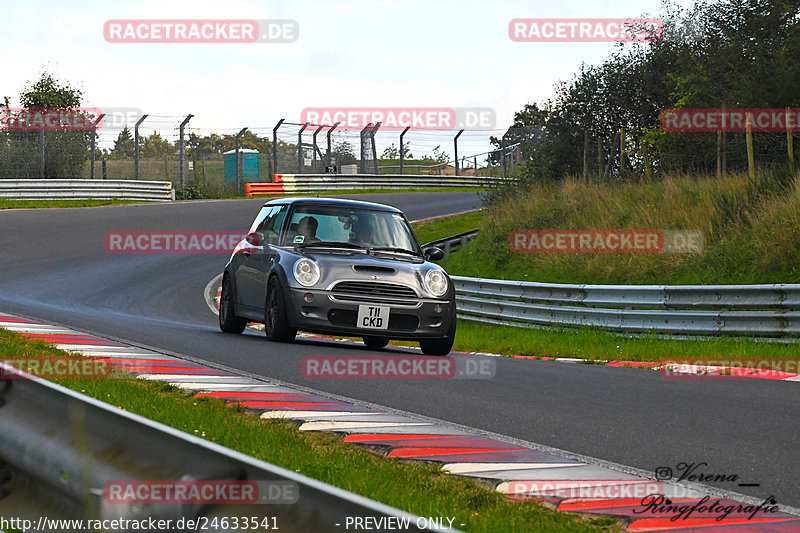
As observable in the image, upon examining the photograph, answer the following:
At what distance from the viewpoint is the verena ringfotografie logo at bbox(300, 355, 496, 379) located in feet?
30.7

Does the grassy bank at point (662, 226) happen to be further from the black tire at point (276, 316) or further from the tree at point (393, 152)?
the tree at point (393, 152)

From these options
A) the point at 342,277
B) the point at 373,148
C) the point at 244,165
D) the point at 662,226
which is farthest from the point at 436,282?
the point at 373,148

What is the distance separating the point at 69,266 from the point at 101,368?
15.5m

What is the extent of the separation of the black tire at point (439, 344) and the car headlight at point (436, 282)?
0.44 meters

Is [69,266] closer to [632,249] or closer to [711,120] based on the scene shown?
[632,249]

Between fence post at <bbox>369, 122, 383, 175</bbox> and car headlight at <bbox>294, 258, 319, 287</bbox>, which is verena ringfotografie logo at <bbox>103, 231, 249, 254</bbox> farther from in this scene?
fence post at <bbox>369, 122, 383, 175</bbox>

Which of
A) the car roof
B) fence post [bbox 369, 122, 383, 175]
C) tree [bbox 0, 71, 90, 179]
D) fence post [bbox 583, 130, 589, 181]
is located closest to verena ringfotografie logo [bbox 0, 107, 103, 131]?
tree [bbox 0, 71, 90, 179]

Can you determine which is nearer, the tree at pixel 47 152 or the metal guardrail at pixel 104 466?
the metal guardrail at pixel 104 466

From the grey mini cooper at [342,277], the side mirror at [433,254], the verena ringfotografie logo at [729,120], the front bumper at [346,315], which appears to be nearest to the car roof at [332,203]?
the grey mini cooper at [342,277]

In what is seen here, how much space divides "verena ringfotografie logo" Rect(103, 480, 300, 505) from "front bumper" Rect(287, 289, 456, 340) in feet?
24.5

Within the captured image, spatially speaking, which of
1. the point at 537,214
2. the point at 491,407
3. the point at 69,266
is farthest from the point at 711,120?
the point at 491,407

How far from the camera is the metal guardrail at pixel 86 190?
33094 millimetres

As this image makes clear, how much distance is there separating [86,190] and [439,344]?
25.9 m

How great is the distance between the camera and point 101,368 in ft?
28.1
